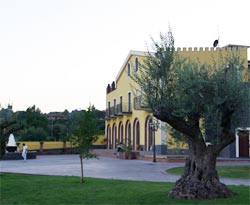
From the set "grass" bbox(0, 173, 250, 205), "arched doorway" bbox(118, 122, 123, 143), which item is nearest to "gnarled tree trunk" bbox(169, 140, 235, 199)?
"grass" bbox(0, 173, 250, 205)

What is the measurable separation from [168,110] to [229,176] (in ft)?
31.2

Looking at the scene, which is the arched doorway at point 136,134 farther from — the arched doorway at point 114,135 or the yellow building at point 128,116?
the arched doorway at point 114,135

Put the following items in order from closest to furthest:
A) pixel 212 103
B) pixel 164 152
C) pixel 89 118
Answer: pixel 212 103 → pixel 89 118 → pixel 164 152

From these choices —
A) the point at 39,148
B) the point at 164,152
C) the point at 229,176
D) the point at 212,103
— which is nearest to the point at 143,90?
the point at 212,103

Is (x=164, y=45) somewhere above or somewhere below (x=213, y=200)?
above

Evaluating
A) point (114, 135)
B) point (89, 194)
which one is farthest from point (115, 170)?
point (114, 135)

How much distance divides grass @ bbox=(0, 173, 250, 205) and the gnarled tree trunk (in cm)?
32

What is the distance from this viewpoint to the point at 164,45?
11.9 metres

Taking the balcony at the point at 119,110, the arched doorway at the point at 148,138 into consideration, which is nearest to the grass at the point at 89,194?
the arched doorway at the point at 148,138

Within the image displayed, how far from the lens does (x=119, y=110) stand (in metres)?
49.0

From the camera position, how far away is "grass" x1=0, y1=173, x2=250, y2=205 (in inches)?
453

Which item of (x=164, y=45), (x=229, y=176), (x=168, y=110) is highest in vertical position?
(x=164, y=45)

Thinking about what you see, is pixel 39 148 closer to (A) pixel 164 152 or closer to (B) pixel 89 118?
(A) pixel 164 152

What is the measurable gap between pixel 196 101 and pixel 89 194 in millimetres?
4470
